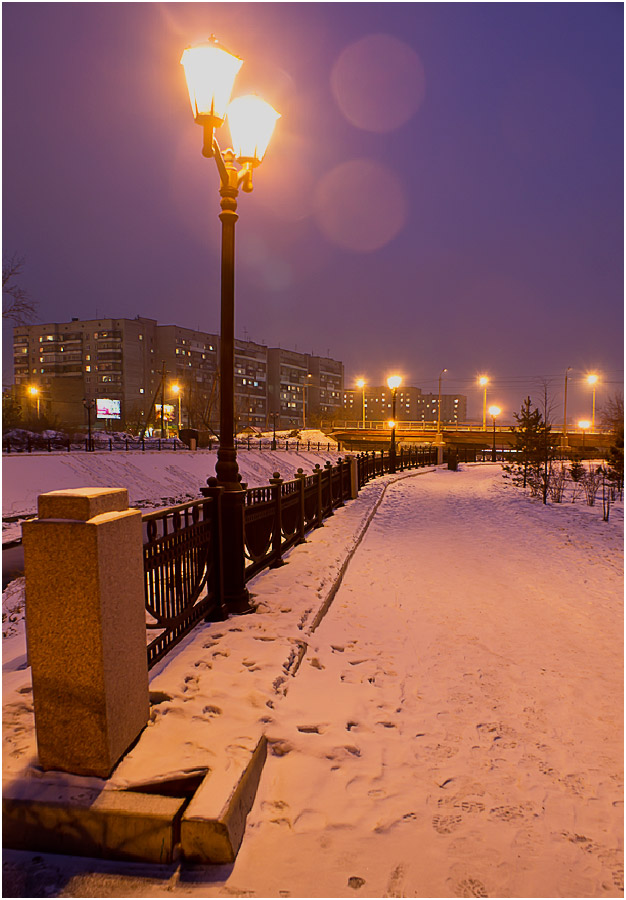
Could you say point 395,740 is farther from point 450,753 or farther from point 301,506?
point 301,506

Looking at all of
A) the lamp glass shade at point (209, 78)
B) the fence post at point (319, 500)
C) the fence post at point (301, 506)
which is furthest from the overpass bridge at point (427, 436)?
the lamp glass shade at point (209, 78)

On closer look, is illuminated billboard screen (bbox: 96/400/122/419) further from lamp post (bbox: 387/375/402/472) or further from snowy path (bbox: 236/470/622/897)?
snowy path (bbox: 236/470/622/897)

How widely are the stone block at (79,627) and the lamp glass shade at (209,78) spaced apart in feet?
13.7

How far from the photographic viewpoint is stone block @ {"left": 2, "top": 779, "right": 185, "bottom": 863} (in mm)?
2375

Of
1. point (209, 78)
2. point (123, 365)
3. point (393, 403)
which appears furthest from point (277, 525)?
point (123, 365)

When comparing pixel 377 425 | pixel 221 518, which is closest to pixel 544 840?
pixel 221 518

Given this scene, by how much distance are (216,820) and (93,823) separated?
2.15 ft

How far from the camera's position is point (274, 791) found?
2.87 metres

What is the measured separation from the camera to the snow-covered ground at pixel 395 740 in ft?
7.76

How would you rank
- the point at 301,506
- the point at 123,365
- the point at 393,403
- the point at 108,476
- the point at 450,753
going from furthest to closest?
the point at 123,365 < the point at 108,476 < the point at 393,403 < the point at 301,506 < the point at 450,753

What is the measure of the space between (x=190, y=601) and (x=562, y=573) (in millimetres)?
7121

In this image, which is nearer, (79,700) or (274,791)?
(79,700)

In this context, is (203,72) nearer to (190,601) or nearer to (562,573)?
(190,601)

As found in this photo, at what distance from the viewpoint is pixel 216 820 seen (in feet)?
7.61
